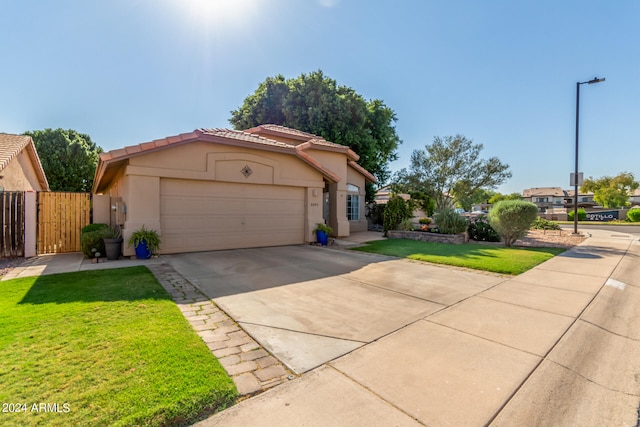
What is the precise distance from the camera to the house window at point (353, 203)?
17653mm

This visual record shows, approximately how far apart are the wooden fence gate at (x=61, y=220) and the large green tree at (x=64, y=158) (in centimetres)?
1813

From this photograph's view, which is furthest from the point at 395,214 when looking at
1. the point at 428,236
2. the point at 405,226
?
the point at 428,236

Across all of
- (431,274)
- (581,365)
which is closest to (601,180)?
(431,274)

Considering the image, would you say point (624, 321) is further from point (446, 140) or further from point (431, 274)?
point (446, 140)

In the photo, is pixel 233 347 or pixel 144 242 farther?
pixel 144 242

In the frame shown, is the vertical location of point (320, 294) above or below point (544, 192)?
below

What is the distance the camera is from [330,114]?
20750 millimetres

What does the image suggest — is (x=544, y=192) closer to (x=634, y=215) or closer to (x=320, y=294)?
(x=634, y=215)

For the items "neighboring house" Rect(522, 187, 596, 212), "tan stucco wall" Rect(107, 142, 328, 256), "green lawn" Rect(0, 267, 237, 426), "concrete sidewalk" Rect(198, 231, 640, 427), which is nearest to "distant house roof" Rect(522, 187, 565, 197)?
"neighboring house" Rect(522, 187, 596, 212)

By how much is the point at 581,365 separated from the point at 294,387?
122 inches

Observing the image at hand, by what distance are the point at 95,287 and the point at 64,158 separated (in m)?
25.4

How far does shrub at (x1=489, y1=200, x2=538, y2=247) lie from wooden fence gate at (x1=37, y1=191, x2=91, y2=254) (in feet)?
51.9

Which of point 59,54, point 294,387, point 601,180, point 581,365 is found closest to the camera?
point 294,387

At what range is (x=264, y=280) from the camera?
20.9 feet
